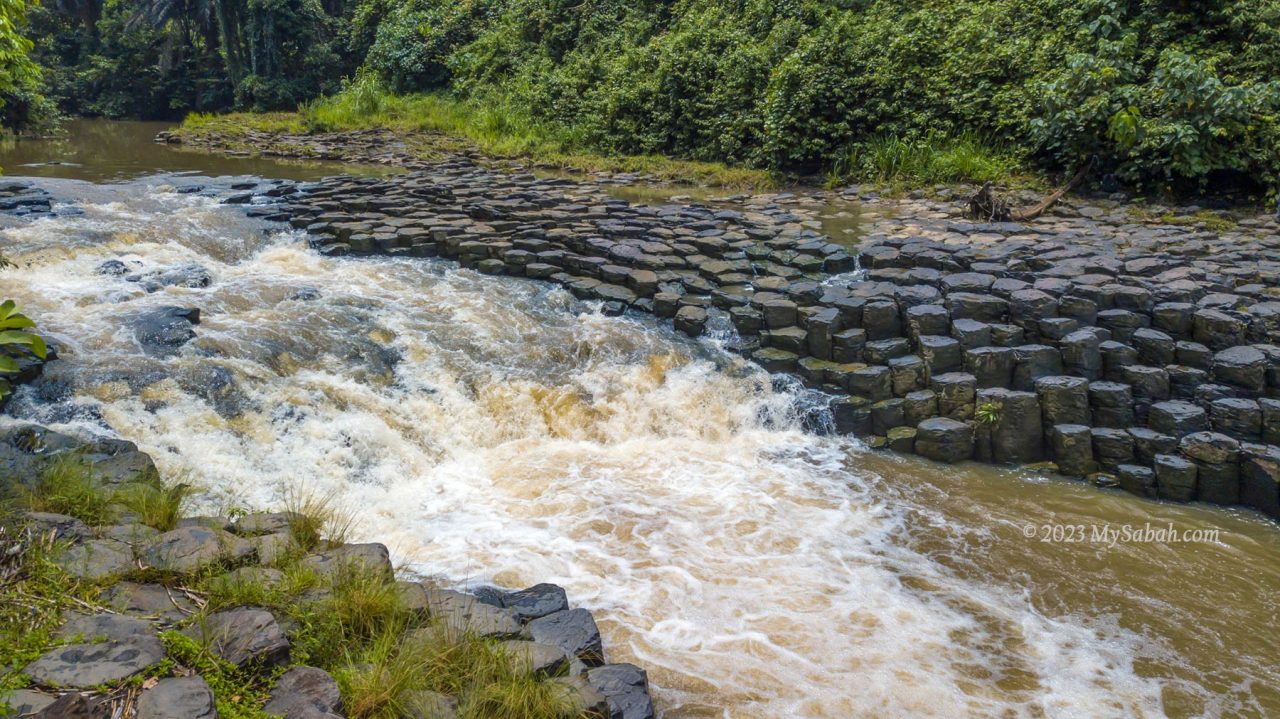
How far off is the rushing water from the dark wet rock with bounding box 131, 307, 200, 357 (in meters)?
0.13

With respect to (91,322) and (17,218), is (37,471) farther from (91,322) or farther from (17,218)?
(17,218)

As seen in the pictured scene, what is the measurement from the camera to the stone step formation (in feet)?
20.3

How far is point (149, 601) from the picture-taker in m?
3.29

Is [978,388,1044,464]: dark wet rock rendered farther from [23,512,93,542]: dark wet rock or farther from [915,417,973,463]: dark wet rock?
[23,512,93,542]: dark wet rock

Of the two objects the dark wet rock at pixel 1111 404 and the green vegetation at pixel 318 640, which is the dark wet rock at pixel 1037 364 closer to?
the dark wet rock at pixel 1111 404

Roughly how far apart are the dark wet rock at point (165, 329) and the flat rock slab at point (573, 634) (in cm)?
426

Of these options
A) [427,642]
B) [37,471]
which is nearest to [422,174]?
[37,471]

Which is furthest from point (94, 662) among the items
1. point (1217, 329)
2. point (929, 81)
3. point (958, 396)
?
point (929, 81)

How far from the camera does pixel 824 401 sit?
7.09 metres

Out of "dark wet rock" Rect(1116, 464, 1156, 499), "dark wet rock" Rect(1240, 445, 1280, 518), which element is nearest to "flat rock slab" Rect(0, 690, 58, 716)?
"dark wet rock" Rect(1116, 464, 1156, 499)

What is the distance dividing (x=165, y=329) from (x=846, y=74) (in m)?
10.6

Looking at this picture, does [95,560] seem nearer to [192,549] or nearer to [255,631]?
[192,549]

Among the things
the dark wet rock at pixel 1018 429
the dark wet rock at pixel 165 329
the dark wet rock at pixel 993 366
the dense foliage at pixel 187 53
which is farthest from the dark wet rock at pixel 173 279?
the dense foliage at pixel 187 53

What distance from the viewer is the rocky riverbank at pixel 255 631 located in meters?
2.76
